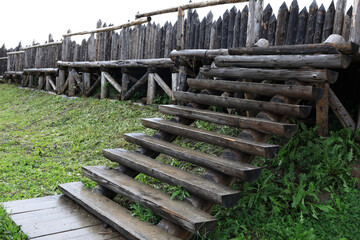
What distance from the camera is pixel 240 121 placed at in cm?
377

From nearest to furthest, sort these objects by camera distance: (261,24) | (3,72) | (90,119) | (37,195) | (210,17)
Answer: (37,195) < (261,24) < (210,17) < (90,119) < (3,72)

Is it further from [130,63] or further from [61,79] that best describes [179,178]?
[61,79]

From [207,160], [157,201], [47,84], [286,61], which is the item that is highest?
[286,61]

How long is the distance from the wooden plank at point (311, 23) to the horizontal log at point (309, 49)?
1123 mm

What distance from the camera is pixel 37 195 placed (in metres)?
3.96

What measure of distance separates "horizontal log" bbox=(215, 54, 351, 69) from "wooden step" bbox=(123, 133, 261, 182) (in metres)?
1.71

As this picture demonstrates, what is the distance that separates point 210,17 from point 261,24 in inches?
51.4

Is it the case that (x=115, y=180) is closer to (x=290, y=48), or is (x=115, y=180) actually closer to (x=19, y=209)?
(x=19, y=209)

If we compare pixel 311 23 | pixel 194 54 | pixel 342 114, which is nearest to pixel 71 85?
pixel 194 54

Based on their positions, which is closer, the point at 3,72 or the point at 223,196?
the point at 223,196

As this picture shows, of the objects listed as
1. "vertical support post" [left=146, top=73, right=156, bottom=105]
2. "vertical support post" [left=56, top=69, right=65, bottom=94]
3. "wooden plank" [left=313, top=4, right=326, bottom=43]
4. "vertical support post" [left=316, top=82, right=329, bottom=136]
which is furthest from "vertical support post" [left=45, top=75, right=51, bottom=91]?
"vertical support post" [left=316, top=82, right=329, bottom=136]

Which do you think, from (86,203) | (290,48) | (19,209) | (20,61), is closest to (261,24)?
(290,48)

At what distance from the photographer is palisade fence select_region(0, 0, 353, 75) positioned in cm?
512

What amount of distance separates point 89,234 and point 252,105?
2412 millimetres
